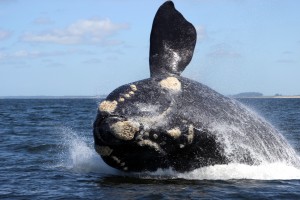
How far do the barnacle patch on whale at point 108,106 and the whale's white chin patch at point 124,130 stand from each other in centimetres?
37

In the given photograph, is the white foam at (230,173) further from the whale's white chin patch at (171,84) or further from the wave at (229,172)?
the whale's white chin patch at (171,84)

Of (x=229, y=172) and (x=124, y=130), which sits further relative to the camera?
(x=229, y=172)

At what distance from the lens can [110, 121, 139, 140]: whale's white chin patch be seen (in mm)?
9305

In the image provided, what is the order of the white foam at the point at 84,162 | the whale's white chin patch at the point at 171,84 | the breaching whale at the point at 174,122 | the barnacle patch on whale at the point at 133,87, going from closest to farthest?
the breaching whale at the point at 174,122, the barnacle patch on whale at the point at 133,87, the whale's white chin patch at the point at 171,84, the white foam at the point at 84,162

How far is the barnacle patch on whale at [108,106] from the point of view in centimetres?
959

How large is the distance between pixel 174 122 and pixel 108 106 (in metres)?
1.23

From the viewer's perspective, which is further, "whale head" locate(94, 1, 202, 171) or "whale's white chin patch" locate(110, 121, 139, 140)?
"whale head" locate(94, 1, 202, 171)

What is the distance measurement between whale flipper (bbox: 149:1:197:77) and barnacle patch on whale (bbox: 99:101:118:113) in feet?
5.58

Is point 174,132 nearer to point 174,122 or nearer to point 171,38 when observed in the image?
point 174,122

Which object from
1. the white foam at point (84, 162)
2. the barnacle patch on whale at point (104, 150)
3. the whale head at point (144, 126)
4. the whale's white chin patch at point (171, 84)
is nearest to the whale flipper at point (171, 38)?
the whale head at point (144, 126)

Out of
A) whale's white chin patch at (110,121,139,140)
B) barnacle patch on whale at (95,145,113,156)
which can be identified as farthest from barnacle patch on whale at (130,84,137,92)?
barnacle patch on whale at (95,145,113,156)

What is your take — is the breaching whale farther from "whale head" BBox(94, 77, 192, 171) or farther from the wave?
the wave

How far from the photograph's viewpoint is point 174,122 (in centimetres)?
980

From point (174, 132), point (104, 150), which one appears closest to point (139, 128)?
point (174, 132)
